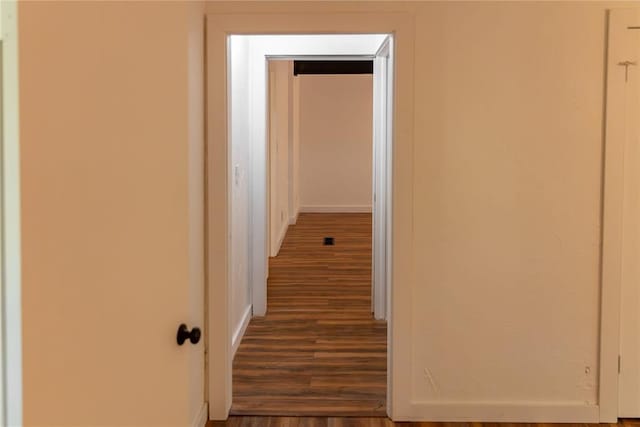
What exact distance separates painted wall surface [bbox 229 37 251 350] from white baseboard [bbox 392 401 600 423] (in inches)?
54.5

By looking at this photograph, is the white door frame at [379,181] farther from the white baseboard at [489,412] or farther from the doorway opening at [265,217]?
the white baseboard at [489,412]

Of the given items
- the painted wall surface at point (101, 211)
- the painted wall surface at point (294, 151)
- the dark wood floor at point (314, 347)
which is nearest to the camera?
the painted wall surface at point (101, 211)

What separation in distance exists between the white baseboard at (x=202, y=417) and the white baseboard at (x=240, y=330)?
0.74 meters

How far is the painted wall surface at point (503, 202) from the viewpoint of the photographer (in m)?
3.20

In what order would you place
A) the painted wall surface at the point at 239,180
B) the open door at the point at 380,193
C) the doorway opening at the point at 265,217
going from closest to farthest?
the doorway opening at the point at 265,217 < the painted wall surface at the point at 239,180 < the open door at the point at 380,193

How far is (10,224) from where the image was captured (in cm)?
104

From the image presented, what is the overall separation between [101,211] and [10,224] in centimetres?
28

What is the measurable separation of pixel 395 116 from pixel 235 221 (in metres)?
1.58

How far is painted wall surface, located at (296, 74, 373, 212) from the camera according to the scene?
12.1m

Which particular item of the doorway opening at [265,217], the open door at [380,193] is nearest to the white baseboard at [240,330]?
the doorway opening at [265,217]

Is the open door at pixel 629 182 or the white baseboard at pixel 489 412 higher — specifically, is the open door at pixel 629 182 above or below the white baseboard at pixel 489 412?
above

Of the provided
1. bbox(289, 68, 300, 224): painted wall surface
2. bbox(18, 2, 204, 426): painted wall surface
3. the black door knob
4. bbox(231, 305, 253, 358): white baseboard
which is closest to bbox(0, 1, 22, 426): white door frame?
bbox(18, 2, 204, 426): painted wall surface

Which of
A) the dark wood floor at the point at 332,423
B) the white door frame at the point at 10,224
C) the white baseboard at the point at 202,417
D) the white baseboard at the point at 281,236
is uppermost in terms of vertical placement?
the white door frame at the point at 10,224

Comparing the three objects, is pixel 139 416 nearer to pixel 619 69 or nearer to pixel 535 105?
pixel 535 105
